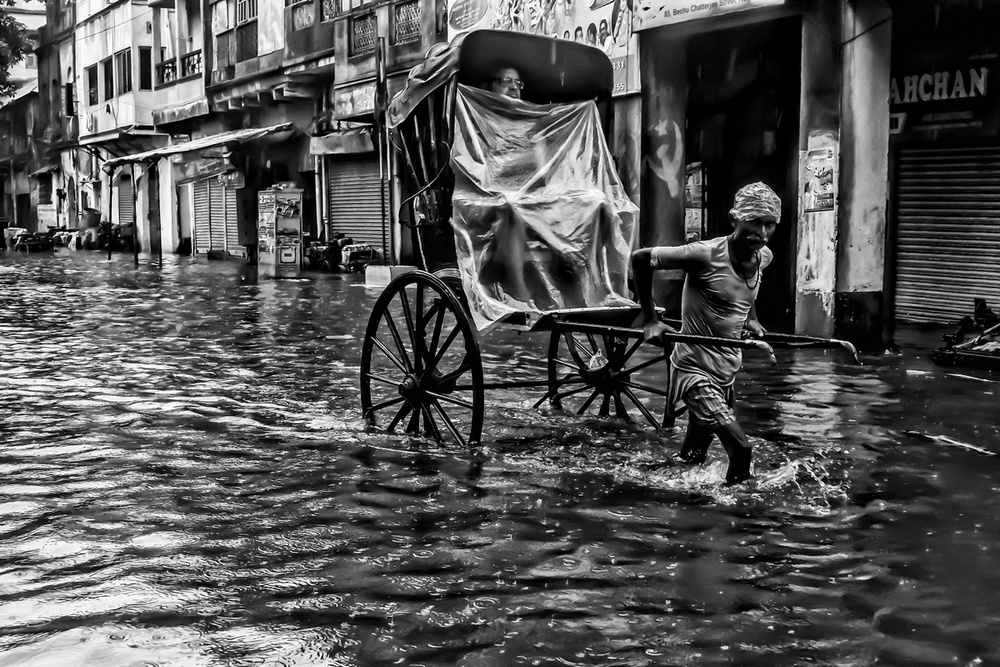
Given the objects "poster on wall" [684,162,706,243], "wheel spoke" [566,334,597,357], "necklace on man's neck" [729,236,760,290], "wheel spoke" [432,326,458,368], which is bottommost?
"wheel spoke" [566,334,597,357]

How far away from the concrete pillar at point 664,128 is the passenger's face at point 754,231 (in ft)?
30.5

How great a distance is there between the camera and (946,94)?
1320cm

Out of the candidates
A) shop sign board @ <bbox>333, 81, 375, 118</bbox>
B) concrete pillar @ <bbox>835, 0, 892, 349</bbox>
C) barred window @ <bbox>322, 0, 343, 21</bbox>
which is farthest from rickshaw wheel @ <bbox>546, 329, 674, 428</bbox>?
barred window @ <bbox>322, 0, 343, 21</bbox>

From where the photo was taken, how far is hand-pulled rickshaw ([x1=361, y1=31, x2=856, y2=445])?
22.2ft

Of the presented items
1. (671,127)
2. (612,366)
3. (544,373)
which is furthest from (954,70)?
(612,366)

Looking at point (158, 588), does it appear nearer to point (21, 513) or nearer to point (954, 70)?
point (21, 513)

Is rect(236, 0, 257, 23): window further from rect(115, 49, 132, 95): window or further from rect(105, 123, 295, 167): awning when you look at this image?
rect(115, 49, 132, 95): window

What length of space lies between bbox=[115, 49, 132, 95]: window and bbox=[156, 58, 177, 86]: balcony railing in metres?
2.61

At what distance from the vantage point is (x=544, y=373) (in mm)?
10070

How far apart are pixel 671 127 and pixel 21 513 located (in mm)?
11252

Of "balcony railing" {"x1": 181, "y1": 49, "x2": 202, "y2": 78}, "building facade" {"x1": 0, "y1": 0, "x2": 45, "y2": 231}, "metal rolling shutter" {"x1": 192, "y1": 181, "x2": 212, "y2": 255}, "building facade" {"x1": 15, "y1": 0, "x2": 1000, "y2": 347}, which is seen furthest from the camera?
"building facade" {"x1": 0, "y1": 0, "x2": 45, "y2": 231}

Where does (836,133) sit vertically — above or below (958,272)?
above

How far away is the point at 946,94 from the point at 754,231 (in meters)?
8.90

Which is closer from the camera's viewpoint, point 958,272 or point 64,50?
point 958,272
